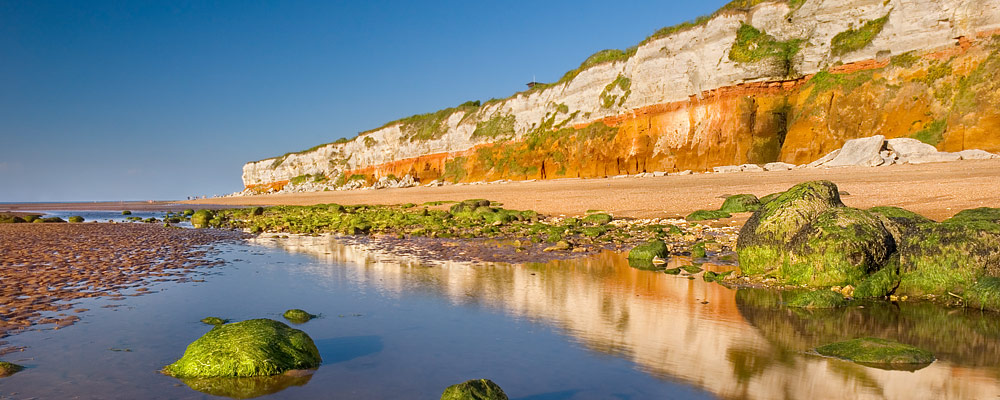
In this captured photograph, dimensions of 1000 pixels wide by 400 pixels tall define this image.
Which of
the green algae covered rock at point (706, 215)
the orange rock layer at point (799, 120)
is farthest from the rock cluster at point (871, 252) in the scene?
the orange rock layer at point (799, 120)

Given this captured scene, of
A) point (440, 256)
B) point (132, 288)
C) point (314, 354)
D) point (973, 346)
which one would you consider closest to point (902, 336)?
point (973, 346)

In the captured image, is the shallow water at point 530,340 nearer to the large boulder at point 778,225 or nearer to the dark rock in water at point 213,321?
the dark rock in water at point 213,321

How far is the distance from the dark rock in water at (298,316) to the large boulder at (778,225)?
718 centimetres

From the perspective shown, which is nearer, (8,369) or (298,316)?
(8,369)

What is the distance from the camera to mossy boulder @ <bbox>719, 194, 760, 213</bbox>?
17.2 m

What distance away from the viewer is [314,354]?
203 inches

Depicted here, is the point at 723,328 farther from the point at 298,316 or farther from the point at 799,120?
the point at 799,120

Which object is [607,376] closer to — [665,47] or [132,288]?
[132,288]

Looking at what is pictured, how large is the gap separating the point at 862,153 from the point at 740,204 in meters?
14.0

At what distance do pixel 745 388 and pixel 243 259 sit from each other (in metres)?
11.6

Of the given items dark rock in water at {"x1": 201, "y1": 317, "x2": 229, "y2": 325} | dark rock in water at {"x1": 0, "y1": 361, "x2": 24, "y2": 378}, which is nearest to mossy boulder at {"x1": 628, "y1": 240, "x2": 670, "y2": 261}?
dark rock in water at {"x1": 201, "y1": 317, "x2": 229, "y2": 325}

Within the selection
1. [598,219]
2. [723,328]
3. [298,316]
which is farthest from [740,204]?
[298,316]

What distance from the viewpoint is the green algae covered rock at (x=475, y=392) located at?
3.81 metres

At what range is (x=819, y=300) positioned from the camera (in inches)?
286
